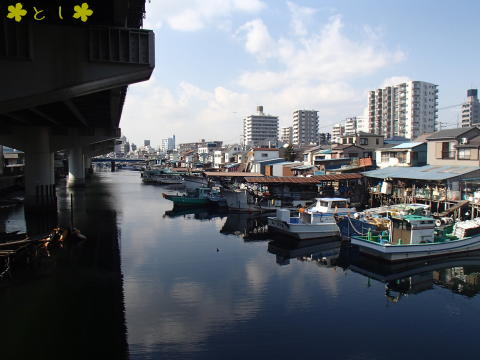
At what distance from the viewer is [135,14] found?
16.8m

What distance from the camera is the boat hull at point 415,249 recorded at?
2239 centimetres

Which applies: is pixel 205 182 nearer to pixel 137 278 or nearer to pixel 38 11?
pixel 137 278

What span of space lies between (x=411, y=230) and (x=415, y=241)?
74 cm

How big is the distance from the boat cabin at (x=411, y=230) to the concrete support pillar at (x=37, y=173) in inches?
1238

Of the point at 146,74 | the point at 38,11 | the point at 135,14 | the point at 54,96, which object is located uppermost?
the point at 135,14

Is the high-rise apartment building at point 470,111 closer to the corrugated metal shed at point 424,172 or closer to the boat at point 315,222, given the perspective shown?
the corrugated metal shed at point 424,172

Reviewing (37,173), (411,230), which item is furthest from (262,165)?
(411,230)

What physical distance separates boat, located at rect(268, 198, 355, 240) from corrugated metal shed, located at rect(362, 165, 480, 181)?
30.1 feet

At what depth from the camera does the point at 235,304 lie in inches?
631

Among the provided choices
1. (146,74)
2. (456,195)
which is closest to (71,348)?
(146,74)

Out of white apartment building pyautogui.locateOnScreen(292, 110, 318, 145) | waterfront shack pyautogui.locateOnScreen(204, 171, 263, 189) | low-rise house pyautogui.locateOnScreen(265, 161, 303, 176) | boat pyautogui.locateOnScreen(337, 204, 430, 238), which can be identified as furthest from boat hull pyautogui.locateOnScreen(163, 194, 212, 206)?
white apartment building pyautogui.locateOnScreen(292, 110, 318, 145)

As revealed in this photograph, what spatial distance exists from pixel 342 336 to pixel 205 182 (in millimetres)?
52523

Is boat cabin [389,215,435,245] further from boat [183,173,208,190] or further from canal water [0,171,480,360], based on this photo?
boat [183,173,208,190]

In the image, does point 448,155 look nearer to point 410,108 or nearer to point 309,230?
point 309,230
